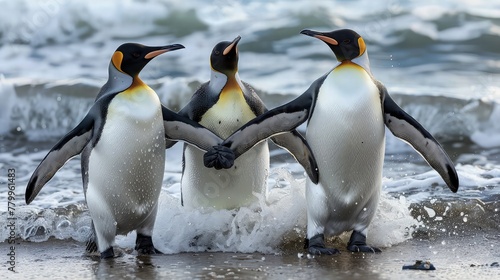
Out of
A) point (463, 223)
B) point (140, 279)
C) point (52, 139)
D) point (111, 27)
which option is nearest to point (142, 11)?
point (111, 27)

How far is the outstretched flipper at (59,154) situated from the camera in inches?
187

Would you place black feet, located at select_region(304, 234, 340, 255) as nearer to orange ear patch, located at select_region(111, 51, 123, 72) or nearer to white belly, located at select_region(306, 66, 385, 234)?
white belly, located at select_region(306, 66, 385, 234)

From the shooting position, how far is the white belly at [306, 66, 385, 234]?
15.7 ft

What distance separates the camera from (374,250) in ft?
15.9

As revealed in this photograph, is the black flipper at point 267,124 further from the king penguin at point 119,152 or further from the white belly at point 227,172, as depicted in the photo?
the white belly at point 227,172

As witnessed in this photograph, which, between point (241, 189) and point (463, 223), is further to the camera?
point (463, 223)

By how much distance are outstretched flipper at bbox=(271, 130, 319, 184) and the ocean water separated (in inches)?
10.0

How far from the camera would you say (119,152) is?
15.6ft

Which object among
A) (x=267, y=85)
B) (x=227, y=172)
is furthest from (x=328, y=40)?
(x=267, y=85)

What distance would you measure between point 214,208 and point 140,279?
130 centimetres

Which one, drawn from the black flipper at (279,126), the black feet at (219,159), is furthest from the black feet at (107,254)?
the black flipper at (279,126)

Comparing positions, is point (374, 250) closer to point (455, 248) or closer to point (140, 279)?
point (455, 248)

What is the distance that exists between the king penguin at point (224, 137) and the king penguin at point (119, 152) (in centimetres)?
43

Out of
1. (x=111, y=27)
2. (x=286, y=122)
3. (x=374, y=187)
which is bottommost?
(x=374, y=187)
